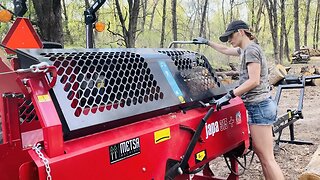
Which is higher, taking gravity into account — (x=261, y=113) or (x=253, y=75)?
(x=253, y=75)

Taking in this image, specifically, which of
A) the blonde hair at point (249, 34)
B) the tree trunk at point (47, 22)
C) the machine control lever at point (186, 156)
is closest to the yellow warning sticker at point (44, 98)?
the machine control lever at point (186, 156)

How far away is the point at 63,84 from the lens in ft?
7.09

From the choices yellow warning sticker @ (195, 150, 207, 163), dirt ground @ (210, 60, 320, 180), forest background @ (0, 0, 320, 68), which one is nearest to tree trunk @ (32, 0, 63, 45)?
forest background @ (0, 0, 320, 68)

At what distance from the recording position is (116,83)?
249 centimetres

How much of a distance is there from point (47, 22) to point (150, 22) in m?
28.7

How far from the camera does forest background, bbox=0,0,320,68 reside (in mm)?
7194

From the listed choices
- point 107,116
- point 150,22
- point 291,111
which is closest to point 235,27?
point 107,116

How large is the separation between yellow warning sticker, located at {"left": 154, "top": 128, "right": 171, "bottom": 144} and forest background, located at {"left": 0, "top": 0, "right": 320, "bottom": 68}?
3.29m

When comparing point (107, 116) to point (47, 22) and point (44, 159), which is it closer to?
point (44, 159)

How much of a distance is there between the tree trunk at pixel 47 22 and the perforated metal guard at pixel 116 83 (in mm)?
4348

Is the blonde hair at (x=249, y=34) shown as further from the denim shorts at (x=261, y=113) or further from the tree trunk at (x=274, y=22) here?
the tree trunk at (x=274, y=22)

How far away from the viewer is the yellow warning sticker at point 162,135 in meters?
2.35

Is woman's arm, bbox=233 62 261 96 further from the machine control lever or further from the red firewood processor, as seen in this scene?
the machine control lever

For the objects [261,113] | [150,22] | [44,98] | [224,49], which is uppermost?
[150,22]
